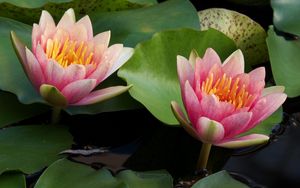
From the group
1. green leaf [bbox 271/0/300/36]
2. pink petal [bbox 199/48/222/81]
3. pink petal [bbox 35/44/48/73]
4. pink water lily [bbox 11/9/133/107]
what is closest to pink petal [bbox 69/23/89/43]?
pink water lily [bbox 11/9/133/107]

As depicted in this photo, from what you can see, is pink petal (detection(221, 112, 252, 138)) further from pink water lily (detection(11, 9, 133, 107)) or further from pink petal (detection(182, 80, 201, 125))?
pink water lily (detection(11, 9, 133, 107))

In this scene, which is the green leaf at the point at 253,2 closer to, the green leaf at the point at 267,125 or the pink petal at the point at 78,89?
the green leaf at the point at 267,125

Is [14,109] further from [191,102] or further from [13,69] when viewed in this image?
[191,102]

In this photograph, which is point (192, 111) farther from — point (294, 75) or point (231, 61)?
point (294, 75)

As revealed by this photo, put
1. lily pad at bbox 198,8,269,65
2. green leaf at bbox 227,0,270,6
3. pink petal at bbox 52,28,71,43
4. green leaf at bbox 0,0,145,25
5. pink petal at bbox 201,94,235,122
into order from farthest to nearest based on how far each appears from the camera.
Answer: green leaf at bbox 227,0,270,6 → lily pad at bbox 198,8,269,65 → green leaf at bbox 0,0,145,25 → pink petal at bbox 52,28,71,43 → pink petal at bbox 201,94,235,122

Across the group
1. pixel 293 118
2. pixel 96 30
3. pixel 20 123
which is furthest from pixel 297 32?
pixel 20 123

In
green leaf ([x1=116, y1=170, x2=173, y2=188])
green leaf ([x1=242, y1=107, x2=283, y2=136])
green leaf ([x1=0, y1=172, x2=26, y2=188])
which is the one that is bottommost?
green leaf ([x1=0, y1=172, x2=26, y2=188])

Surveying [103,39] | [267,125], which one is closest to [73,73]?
[103,39]
